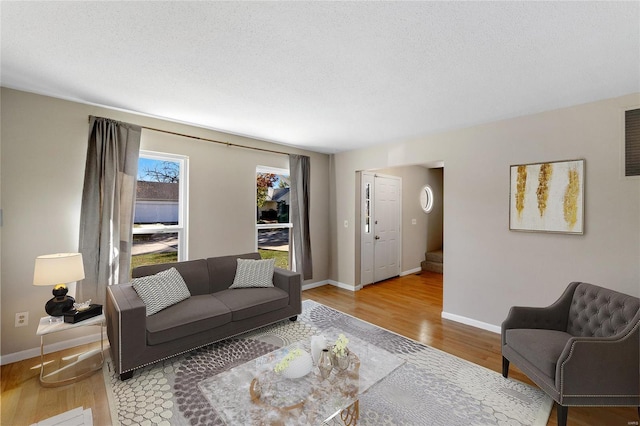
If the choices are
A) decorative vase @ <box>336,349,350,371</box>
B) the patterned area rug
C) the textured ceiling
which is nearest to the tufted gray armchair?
the patterned area rug

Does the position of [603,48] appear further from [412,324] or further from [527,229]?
[412,324]

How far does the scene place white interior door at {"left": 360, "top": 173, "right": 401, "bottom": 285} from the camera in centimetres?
523

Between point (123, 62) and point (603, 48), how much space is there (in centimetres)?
345

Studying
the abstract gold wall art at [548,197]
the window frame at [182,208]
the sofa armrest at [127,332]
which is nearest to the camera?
the sofa armrest at [127,332]

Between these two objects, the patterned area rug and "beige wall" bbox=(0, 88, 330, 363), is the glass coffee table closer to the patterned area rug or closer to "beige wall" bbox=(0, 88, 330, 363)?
the patterned area rug

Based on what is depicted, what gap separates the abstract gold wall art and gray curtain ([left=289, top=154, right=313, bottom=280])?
3.02 metres

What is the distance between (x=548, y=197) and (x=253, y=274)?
138 inches

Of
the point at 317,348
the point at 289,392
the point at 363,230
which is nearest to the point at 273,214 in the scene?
the point at 363,230

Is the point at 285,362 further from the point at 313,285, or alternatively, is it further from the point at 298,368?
the point at 313,285

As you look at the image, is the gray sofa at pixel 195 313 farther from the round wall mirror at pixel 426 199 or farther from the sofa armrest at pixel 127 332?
the round wall mirror at pixel 426 199

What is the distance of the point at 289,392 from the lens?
1681 millimetres

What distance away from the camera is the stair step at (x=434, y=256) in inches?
252

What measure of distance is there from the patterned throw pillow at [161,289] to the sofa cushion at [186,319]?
0.21 feet

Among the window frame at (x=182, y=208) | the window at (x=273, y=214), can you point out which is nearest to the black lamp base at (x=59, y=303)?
the window frame at (x=182, y=208)
